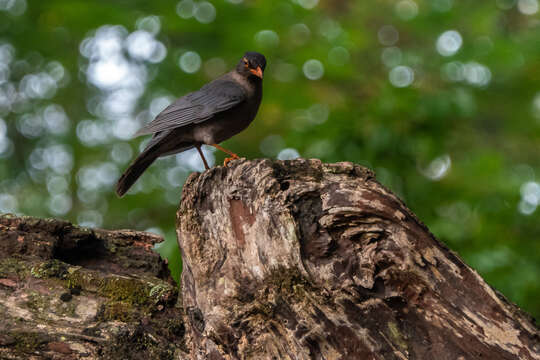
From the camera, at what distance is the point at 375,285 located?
7.77ft

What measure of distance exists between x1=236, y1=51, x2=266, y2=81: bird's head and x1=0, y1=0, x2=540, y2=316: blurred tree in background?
235mm

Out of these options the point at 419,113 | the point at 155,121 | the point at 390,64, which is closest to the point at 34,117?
the point at 155,121

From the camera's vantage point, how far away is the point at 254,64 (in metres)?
4.72

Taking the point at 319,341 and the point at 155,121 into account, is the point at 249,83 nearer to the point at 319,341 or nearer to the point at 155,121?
the point at 155,121

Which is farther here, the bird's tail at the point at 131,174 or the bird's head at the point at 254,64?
the bird's head at the point at 254,64

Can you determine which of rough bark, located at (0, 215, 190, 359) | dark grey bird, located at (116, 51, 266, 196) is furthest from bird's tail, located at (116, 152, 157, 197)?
rough bark, located at (0, 215, 190, 359)

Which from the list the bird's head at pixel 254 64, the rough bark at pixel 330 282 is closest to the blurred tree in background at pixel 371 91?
the bird's head at pixel 254 64

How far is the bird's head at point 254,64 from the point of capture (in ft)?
15.4

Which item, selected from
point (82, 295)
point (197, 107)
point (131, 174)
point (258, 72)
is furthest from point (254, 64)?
point (82, 295)

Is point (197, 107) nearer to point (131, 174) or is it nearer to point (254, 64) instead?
point (254, 64)

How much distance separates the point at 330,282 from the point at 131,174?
249 centimetres

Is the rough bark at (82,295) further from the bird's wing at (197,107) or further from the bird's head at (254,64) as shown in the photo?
the bird's head at (254,64)

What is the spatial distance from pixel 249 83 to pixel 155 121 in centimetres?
99

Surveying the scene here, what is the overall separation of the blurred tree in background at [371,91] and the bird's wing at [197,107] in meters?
0.59
